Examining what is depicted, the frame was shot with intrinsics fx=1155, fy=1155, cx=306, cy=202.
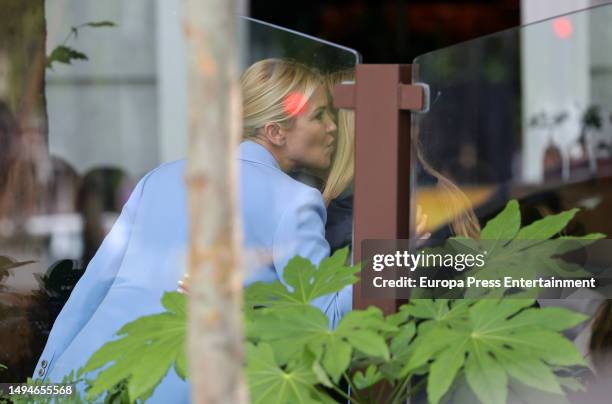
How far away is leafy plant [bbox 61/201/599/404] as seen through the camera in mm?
1847

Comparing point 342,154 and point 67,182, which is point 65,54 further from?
point 342,154

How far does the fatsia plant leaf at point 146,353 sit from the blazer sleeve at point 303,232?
0.41 metres

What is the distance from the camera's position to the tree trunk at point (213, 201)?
120cm

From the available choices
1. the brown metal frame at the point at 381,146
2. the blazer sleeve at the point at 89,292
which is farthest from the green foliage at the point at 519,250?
the blazer sleeve at the point at 89,292

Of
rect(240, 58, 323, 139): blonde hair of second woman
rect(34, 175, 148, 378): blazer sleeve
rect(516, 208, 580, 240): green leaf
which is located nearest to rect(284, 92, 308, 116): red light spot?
rect(240, 58, 323, 139): blonde hair of second woman

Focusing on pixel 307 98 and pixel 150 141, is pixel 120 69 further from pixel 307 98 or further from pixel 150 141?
pixel 307 98

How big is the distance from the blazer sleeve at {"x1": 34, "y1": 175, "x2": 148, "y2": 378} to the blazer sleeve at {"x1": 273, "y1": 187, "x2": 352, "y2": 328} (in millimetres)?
368

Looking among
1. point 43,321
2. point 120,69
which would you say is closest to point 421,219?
point 43,321

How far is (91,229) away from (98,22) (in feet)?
1.70

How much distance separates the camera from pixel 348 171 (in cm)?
241

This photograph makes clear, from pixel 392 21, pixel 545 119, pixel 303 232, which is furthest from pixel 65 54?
pixel 392 21

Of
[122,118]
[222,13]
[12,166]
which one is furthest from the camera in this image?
[122,118]

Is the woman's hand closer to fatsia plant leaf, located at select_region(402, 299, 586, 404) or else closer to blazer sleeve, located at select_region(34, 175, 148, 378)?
blazer sleeve, located at select_region(34, 175, 148, 378)

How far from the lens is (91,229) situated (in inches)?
113
